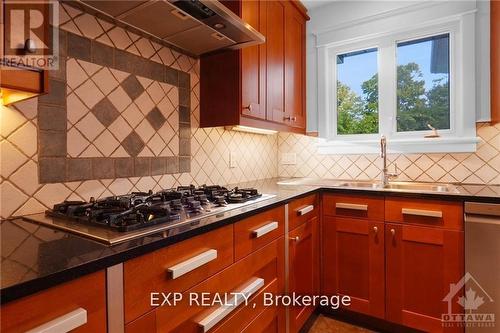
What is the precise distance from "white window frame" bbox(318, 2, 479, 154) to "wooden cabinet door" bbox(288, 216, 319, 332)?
0.97 meters

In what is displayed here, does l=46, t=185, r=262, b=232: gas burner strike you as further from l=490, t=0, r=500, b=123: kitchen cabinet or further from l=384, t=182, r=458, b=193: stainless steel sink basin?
l=490, t=0, r=500, b=123: kitchen cabinet

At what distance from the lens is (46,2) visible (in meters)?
0.86

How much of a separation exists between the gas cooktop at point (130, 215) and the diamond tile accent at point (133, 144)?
261 mm

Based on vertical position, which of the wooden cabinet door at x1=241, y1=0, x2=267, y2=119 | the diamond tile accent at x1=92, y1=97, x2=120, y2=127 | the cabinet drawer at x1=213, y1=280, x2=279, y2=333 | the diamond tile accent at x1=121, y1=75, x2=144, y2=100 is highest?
the wooden cabinet door at x1=241, y1=0, x2=267, y2=119

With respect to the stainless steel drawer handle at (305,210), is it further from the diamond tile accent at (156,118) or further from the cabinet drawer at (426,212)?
the diamond tile accent at (156,118)

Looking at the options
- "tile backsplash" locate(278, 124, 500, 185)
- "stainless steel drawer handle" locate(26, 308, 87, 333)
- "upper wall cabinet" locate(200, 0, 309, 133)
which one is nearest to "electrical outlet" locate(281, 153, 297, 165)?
"tile backsplash" locate(278, 124, 500, 185)

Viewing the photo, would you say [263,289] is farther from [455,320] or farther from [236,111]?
[455,320]

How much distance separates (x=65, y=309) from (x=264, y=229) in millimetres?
843

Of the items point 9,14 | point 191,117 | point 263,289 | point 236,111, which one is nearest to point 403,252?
point 263,289

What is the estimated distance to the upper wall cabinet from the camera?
171 cm

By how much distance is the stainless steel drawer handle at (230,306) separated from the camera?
974mm

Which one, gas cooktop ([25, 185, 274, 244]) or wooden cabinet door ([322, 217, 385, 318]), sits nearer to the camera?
gas cooktop ([25, 185, 274, 244])

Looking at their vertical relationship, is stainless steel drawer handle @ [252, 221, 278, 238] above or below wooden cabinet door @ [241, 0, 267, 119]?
below

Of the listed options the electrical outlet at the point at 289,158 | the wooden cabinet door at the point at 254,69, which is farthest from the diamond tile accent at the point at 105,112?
the electrical outlet at the point at 289,158
